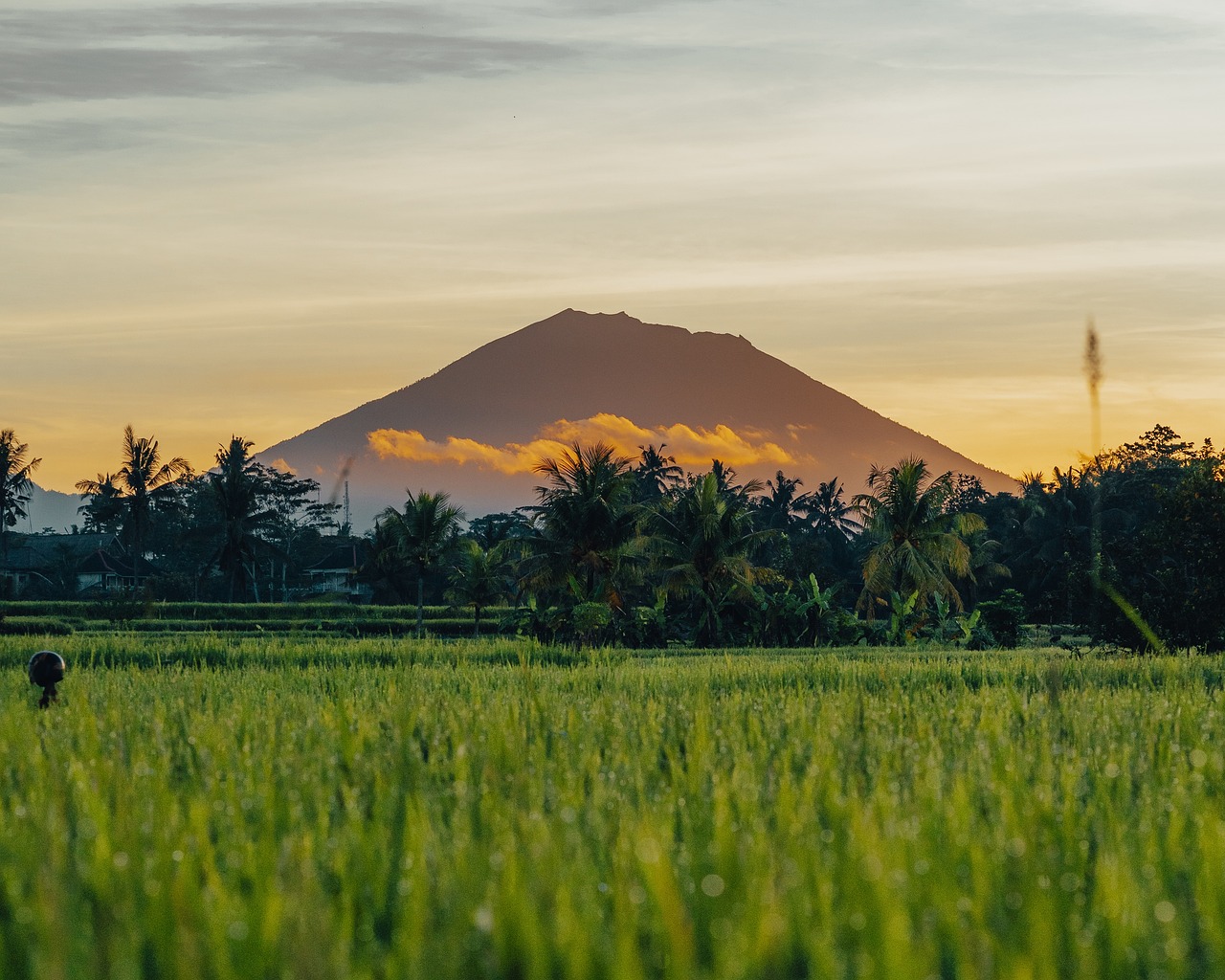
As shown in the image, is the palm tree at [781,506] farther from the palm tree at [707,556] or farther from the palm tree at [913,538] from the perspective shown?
the palm tree at [707,556]

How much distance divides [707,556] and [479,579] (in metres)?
9.82

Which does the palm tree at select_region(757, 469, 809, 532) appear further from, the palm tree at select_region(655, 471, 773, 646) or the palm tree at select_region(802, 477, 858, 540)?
the palm tree at select_region(655, 471, 773, 646)

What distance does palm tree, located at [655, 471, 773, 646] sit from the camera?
27.2m

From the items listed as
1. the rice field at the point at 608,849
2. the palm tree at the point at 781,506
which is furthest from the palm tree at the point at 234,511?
the rice field at the point at 608,849

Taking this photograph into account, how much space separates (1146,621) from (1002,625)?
10270mm

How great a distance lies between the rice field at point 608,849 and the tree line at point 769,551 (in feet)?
5.23

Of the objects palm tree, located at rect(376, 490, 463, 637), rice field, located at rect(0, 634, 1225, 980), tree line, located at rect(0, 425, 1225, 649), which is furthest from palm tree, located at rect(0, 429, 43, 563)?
rice field, located at rect(0, 634, 1225, 980)

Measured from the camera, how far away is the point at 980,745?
523cm

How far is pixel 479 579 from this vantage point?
35.1 metres

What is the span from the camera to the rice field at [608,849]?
241 cm

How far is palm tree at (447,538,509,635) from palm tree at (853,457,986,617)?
35.4ft

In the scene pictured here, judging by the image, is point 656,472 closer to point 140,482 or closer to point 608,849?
point 140,482

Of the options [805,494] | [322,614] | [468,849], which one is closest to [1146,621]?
[468,849]

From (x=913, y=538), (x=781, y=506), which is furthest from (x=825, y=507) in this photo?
(x=913, y=538)
